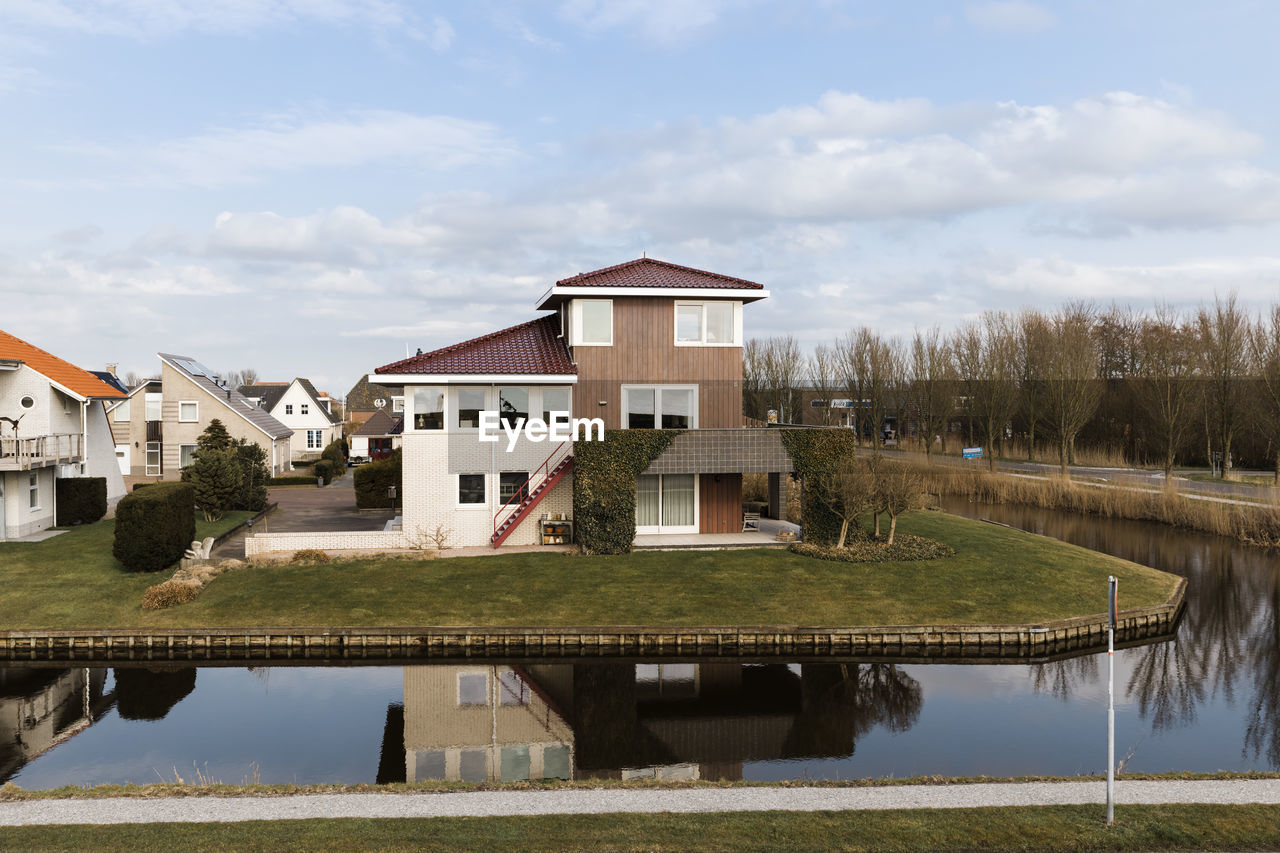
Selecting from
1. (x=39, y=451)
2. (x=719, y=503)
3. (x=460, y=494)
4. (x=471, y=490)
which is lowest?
(x=719, y=503)

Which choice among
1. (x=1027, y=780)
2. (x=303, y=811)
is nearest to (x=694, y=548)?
(x=1027, y=780)

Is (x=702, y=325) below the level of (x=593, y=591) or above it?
above

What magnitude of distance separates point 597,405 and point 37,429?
A: 19698 mm

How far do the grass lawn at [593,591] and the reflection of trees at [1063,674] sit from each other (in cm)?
148

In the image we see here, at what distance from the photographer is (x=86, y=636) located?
65.1 ft

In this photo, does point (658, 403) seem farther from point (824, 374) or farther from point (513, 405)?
point (824, 374)

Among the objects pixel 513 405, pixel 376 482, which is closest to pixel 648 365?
pixel 513 405

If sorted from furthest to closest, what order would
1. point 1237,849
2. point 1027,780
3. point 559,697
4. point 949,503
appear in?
point 949,503
point 559,697
point 1027,780
point 1237,849

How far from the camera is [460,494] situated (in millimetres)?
27297

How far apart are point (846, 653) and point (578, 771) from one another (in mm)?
8446

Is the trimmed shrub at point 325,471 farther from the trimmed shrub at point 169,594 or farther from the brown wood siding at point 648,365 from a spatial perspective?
the trimmed shrub at point 169,594

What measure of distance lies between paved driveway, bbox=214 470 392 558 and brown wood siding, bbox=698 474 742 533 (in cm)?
1179

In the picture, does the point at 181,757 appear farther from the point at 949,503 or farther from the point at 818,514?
the point at 949,503

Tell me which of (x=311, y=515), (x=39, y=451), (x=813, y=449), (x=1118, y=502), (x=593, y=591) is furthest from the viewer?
(x=1118, y=502)
